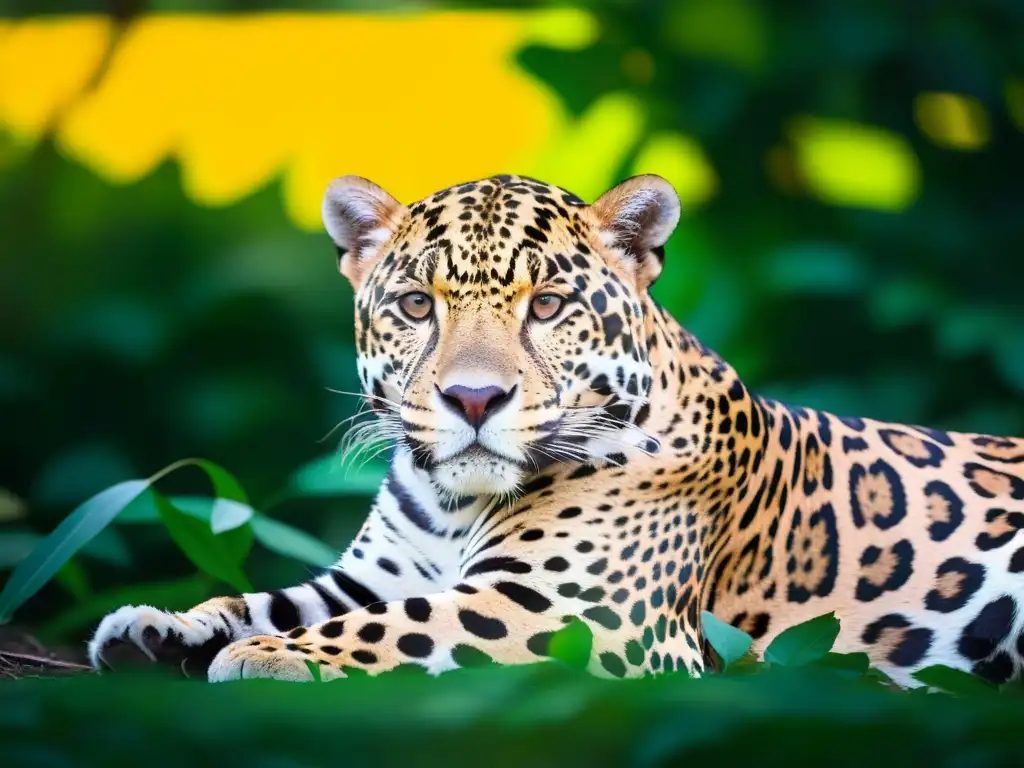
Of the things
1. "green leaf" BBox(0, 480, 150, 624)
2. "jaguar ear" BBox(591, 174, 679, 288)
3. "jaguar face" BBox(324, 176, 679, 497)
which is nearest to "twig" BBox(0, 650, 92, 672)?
"green leaf" BBox(0, 480, 150, 624)

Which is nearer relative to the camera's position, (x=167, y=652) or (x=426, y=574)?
(x=167, y=652)

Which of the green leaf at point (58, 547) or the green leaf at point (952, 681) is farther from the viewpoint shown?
the green leaf at point (58, 547)

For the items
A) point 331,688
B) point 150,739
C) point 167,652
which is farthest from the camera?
point 167,652

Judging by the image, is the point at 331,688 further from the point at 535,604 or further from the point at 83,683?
the point at 535,604

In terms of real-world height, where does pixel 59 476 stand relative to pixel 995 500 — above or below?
below

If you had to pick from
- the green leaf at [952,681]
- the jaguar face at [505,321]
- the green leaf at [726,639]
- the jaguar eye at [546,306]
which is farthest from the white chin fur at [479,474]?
the green leaf at [952,681]

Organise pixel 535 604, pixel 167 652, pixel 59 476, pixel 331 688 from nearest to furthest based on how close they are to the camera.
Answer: pixel 331 688
pixel 535 604
pixel 167 652
pixel 59 476

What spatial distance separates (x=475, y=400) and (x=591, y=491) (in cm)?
48

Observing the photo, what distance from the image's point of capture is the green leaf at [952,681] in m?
3.29

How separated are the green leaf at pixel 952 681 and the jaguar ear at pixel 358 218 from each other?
1803 mm

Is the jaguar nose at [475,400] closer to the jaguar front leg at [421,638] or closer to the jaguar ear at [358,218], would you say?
the jaguar front leg at [421,638]

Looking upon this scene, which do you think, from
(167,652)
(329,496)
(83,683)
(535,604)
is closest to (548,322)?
(535,604)

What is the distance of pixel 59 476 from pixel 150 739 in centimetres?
377

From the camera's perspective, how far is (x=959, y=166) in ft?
20.3
